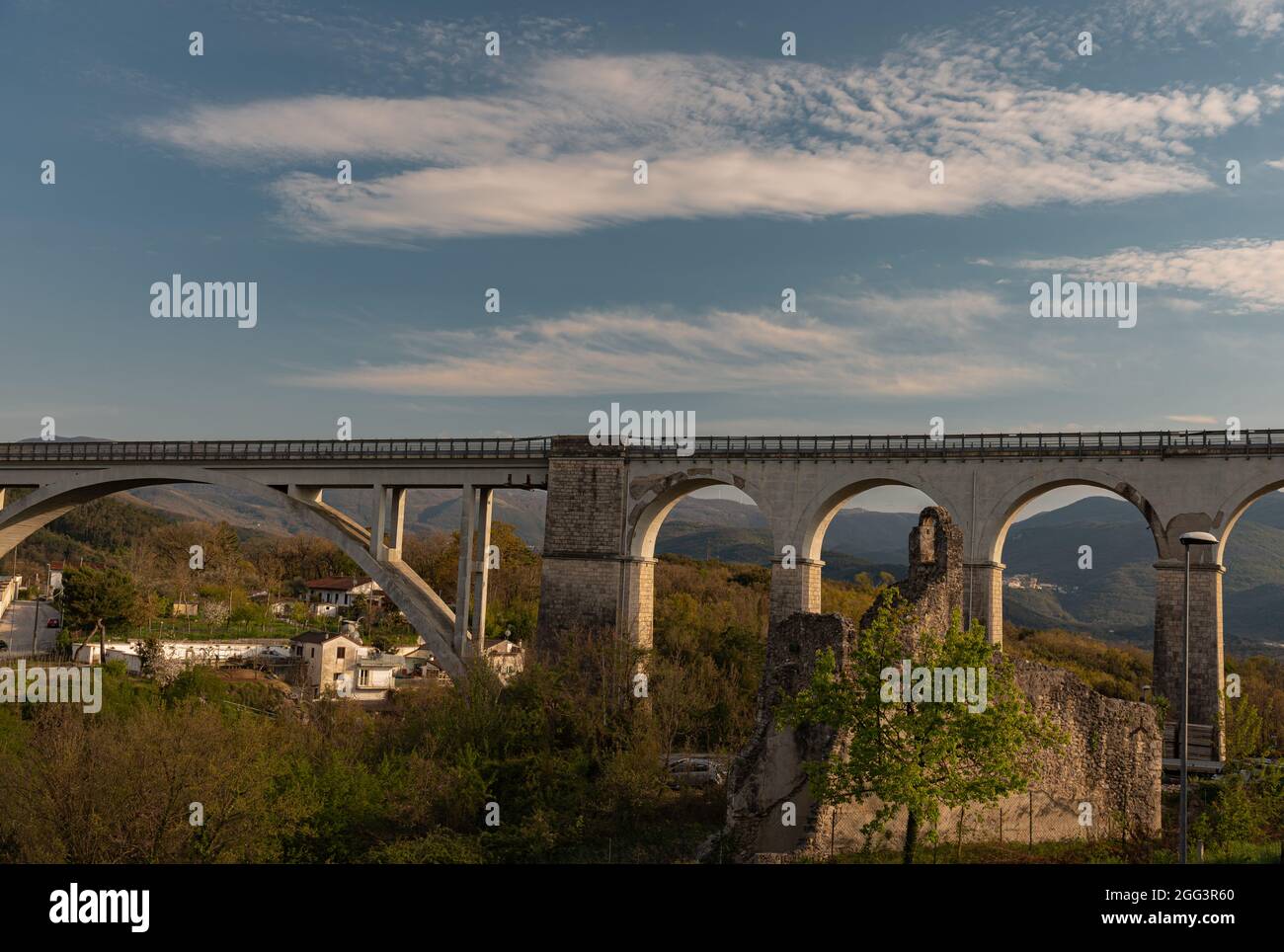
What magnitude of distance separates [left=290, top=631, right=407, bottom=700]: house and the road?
15.5m

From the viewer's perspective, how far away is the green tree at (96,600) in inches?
2591

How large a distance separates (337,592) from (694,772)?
2714 inches

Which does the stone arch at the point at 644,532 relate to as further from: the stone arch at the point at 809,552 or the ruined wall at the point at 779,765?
the ruined wall at the point at 779,765

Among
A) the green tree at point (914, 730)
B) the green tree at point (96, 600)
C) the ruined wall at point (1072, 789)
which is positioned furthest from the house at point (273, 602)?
the green tree at point (914, 730)

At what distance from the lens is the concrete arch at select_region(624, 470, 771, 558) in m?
40.0

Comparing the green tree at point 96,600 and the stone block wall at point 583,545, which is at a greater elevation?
the stone block wall at point 583,545

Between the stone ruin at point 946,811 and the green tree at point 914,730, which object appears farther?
the stone ruin at point 946,811

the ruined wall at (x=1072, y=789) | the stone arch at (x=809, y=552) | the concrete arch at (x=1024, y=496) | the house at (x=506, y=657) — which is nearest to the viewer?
the ruined wall at (x=1072, y=789)

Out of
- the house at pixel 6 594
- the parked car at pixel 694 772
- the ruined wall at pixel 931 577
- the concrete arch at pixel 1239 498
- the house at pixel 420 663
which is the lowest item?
the house at pixel 420 663

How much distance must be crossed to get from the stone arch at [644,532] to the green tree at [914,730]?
1988cm

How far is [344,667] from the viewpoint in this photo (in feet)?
203
